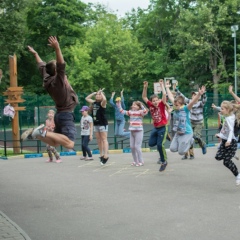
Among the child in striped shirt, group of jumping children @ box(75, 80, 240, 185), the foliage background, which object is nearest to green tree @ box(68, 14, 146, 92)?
the foliage background

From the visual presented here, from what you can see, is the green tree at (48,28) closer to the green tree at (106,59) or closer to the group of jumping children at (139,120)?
the green tree at (106,59)

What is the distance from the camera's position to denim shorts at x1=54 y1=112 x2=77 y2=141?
7023 mm

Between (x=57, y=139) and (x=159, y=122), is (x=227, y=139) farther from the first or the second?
(x=57, y=139)

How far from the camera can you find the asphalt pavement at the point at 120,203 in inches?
247

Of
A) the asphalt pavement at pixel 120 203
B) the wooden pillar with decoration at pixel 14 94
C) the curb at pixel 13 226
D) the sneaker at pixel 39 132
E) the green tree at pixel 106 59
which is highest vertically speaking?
the green tree at pixel 106 59

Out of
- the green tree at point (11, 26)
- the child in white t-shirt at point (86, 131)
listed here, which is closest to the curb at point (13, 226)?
the child in white t-shirt at point (86, 131)

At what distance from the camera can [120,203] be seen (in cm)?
808

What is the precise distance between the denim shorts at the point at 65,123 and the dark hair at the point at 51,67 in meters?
0.65

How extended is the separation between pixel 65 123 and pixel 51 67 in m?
0.91

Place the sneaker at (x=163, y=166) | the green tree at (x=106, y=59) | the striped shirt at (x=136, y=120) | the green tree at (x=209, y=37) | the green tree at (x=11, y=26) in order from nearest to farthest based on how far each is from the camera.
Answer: the sneaker at (x=163, y=166) < the striped shirt at (x=136, y=120) < the green tree at (x=11, y=26) < the green tree at (x=106, y=59) < the green tree at (x=209, y=37)

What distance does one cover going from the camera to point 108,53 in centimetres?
5150

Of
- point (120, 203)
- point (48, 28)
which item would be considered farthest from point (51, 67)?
point (48, 28)

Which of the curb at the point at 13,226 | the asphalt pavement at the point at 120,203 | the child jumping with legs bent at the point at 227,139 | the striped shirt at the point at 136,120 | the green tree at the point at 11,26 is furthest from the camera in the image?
the green tree at the point at 11,26

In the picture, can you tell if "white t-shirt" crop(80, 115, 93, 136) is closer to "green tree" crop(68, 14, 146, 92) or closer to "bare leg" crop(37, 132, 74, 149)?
"bare leg" crop(37, 132, 74, 149)
